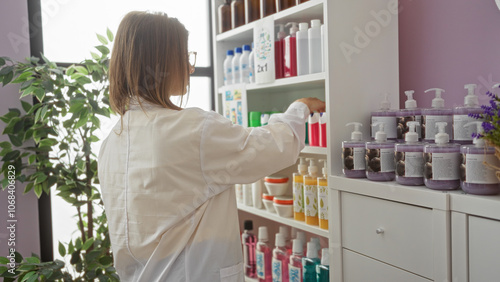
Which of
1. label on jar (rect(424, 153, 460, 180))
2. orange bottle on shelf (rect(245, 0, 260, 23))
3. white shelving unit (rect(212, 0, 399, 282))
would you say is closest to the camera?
label on jar (rect(424, 153, 460, 180))

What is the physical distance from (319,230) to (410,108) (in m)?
0.59

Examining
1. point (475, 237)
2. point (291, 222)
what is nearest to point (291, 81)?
point (291, 222)

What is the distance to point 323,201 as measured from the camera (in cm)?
183

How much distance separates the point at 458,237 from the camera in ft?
4.09

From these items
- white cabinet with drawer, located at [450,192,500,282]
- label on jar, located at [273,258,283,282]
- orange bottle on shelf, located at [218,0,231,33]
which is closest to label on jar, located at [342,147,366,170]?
white cabinet with drawer, located at [450,192,500,282]

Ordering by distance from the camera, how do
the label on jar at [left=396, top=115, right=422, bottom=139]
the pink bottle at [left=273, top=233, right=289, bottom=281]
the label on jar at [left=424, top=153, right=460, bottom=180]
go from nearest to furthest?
the label on jar at [left=424, top=153, right=460, bottom=180]
the label on jar at [left=396, top=115, right=422, bottom=139]
the pink bottle at [left=273, top=233, right=289, bottom=281]

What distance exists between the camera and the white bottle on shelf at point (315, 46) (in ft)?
5.99

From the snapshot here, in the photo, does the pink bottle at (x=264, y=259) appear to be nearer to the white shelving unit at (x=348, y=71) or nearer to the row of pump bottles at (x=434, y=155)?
the white shelving unit at (x=348, y=71)

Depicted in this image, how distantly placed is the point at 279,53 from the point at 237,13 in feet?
1.52

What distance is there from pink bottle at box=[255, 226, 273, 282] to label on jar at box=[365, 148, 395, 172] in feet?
2.78
